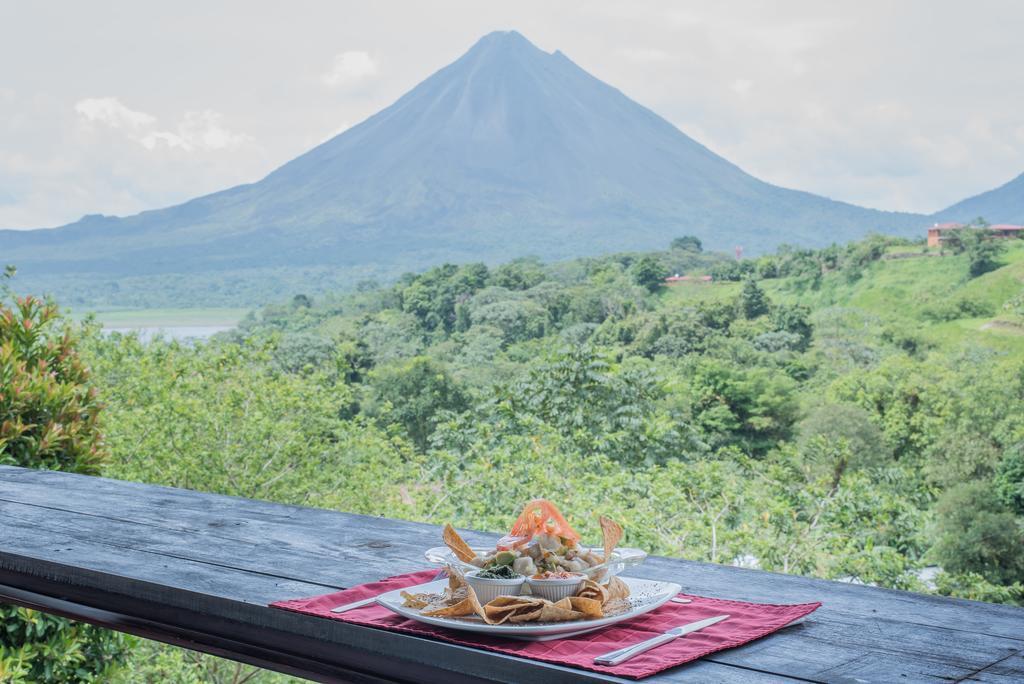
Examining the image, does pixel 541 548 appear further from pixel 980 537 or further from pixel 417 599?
pixel 980 537

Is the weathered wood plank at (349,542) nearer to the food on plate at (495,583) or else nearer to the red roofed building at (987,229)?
the food on plate at (495,583)

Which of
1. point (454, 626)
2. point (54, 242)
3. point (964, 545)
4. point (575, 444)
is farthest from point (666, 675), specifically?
point (54, 242)

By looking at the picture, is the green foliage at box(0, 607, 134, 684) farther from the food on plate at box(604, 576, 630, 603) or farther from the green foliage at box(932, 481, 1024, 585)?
the green foliage at box(932, 481, 1024, 585)

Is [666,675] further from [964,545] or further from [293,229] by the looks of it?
[293,229]

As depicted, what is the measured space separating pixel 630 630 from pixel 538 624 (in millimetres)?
72

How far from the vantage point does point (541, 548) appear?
0.81 metres

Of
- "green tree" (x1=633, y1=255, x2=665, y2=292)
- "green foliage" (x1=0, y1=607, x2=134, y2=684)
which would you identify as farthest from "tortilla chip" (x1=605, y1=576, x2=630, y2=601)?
"green tree" (x1=633, y1=255, x2=665, y2=292)

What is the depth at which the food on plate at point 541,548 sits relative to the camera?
2.63ft

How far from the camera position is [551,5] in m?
20.5

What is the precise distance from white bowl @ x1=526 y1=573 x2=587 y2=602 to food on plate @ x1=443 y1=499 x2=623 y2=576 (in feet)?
0.05

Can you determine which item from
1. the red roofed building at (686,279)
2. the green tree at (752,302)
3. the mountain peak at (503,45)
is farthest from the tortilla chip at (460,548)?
the mountain peak at (503,45)

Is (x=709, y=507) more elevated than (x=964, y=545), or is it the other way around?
(x=709, y=507)

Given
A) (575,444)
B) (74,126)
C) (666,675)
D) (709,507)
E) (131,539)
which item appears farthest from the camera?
(74,126)

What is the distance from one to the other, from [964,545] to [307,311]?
8039mm
